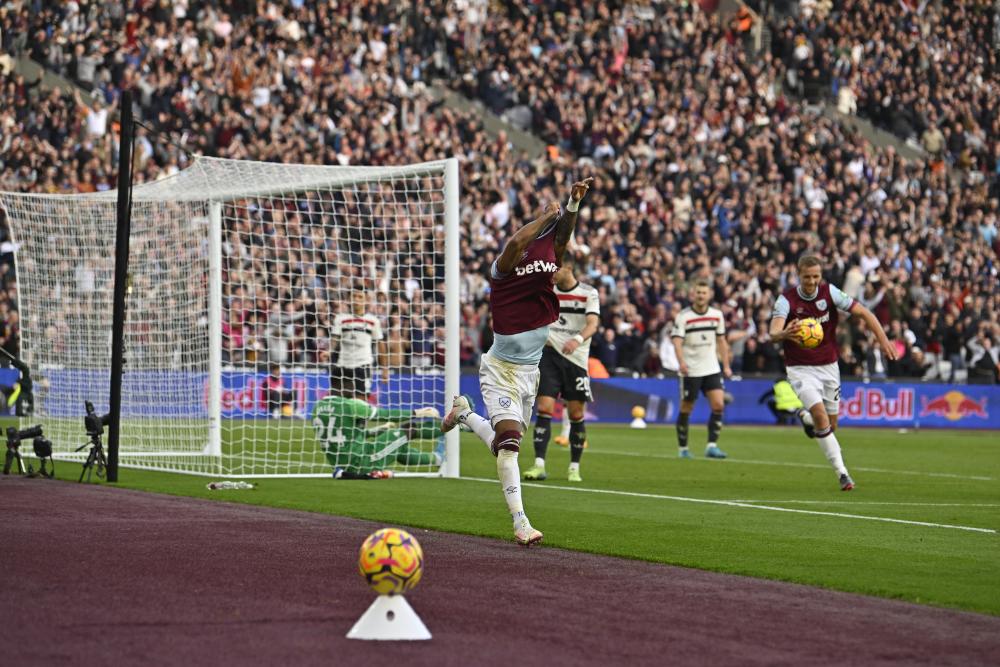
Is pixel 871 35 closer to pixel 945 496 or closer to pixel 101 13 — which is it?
pixel 101 13

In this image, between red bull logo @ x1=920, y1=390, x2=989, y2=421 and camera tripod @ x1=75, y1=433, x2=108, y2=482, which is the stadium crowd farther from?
camera tripod @ x1=75, y1=433, x2=108, y2=482

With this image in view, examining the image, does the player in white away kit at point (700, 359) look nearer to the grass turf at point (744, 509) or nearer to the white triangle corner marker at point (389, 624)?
the grass turf at point (744, 509)

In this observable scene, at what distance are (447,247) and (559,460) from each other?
463cm

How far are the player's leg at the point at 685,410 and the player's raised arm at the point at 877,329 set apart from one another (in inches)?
239

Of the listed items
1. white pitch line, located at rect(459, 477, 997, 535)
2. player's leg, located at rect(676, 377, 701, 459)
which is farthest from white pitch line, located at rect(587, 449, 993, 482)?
white pitch line, located at rect(459, 477, 997, 535)

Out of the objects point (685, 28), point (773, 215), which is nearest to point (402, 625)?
point (773, 215)

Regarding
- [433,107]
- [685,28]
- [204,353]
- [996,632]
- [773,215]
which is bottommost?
[996,632]

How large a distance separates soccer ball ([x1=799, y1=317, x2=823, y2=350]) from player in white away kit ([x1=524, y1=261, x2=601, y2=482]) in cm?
235

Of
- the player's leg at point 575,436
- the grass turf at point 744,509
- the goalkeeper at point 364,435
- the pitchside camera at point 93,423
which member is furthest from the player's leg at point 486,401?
the goalkeeper at point 364,435

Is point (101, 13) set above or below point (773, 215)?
above

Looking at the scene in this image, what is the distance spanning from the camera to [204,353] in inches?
781

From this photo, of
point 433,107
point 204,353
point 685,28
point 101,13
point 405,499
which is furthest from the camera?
point 685,28

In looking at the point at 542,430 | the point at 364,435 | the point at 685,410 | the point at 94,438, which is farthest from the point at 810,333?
the point at 94,438

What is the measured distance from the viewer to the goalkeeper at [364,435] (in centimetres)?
1711
